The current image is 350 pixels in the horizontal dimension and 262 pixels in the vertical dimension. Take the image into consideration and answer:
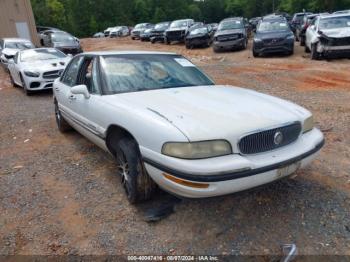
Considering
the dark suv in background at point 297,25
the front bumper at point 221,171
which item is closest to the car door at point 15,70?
the front bumper at point 221,171

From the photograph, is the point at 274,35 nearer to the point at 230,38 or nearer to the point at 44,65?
the point at 230,38

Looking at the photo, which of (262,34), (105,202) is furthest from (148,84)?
(262,34)

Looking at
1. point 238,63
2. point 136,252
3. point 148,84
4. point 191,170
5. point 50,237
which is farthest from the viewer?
point 238,63

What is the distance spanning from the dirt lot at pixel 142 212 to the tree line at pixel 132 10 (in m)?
53.6

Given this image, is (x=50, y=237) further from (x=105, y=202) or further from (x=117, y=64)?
(x=117, y=64)

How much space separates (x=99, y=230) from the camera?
3.08 metres

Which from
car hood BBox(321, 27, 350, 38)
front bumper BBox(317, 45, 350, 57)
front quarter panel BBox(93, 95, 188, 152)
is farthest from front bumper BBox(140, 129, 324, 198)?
front bumper BBox(317, 45, 350, 57)

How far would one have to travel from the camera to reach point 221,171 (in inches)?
101

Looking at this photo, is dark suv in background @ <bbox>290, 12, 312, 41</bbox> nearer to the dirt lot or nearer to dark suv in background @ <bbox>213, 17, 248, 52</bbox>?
Answer: dark suv in background @ <bbox>213, 17, 248, 52</bbox>

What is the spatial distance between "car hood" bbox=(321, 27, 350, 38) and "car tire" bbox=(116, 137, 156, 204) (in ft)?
35.1

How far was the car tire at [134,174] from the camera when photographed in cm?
317

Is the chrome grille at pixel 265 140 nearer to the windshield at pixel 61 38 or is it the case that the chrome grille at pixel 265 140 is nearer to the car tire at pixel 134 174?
the car tire at pixel 134 174

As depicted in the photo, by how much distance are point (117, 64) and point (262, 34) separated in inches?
457

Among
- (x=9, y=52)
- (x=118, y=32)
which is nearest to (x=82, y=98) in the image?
(x=9, y=52)
